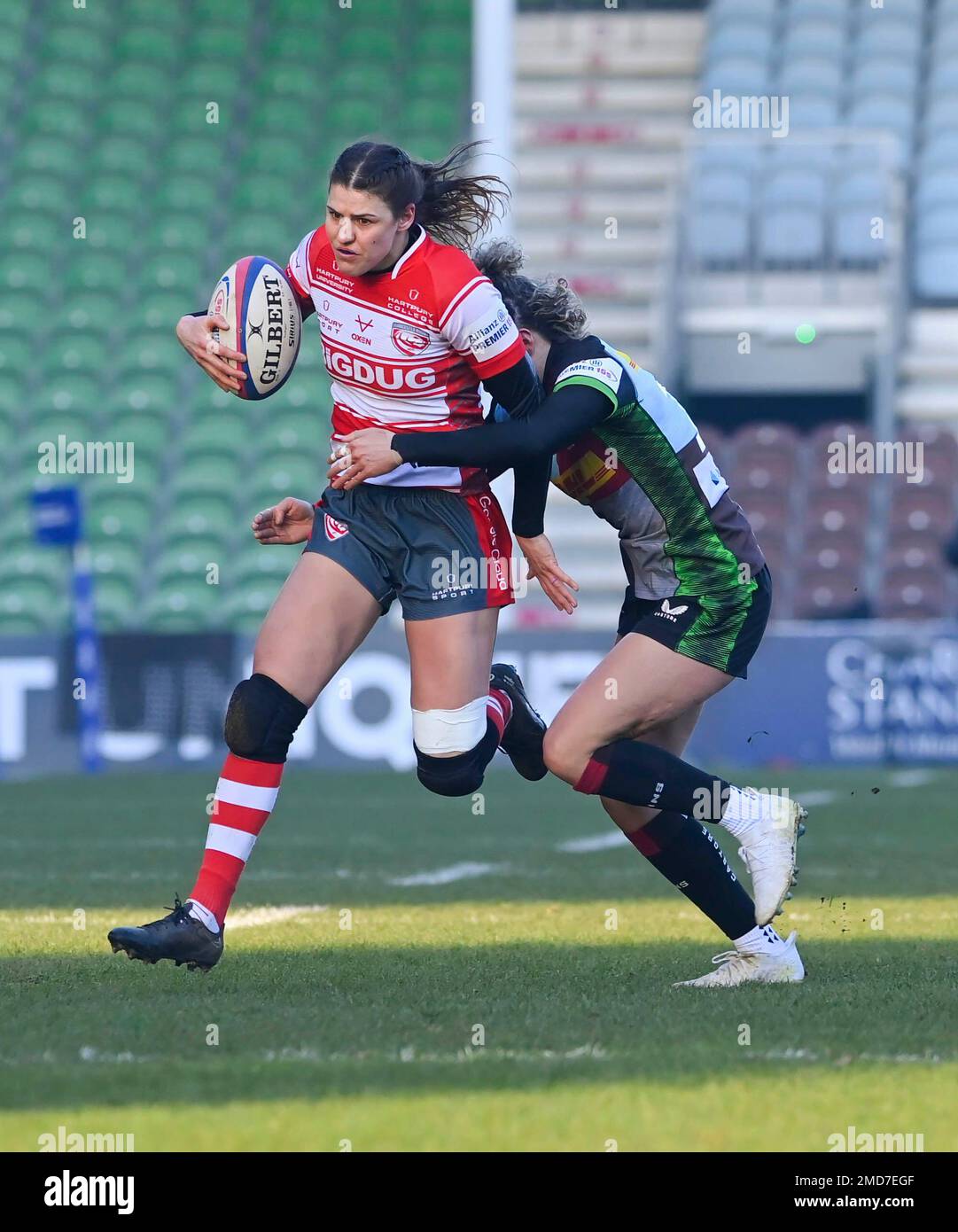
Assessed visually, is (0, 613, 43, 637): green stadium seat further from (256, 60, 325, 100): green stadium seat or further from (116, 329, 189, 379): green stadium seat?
(256, 60, 325, 100): green stadium seat

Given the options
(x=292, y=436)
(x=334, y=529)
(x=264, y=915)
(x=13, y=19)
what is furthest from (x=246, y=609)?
(x=334, y=529)

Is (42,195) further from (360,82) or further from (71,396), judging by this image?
(360,82)

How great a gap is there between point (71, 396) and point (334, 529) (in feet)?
45.9

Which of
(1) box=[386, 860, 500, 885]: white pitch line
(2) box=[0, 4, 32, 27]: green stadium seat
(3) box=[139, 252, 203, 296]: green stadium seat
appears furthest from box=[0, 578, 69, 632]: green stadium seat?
(1) box=[386, 860, 500, 885]: white pitch line

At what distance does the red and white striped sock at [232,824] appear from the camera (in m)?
4.97

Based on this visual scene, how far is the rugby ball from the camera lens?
536 centimetres

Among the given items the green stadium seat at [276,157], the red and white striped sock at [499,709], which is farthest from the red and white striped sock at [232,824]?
the green stadium seat at [276,157]

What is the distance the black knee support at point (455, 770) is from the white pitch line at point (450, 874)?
8.03ft

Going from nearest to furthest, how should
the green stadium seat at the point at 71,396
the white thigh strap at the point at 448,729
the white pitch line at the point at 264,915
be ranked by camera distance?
the white thigh strap at the point at 448,729 < the white pitch line at the point at 264,915 < the green stadium seat at the point at 71,396

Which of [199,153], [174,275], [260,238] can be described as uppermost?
[199,153]

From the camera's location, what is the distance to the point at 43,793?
40.5 feet

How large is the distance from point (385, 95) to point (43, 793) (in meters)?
11.5

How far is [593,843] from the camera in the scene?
955 cm

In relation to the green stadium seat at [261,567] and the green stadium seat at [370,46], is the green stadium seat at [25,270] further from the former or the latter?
the green stadium seat at [370,46]
